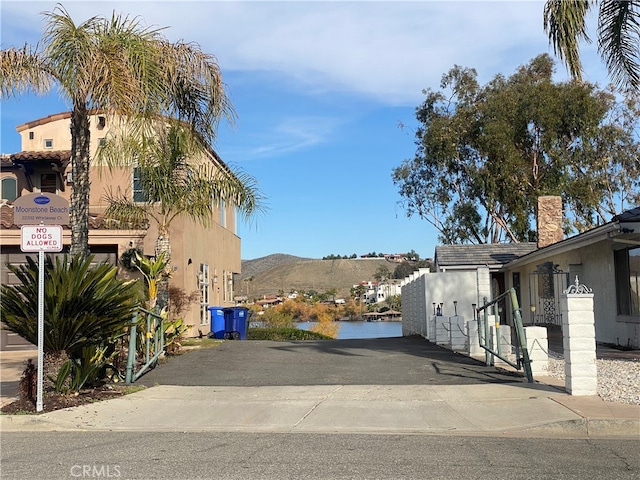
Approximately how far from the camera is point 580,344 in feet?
32.4

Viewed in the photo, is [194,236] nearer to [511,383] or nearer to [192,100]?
[192,100]

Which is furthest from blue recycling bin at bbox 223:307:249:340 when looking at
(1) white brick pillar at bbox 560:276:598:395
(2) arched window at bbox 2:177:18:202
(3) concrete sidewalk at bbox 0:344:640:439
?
(1) white brick pillar at bbox 560:276:598:395

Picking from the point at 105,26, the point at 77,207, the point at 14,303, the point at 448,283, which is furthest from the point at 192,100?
the point at 448,283

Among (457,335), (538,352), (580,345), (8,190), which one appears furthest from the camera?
(8,190)

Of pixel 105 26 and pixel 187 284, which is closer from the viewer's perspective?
pixel 105 26

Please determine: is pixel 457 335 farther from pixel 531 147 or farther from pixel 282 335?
pixel 531 147

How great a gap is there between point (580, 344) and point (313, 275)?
283ft

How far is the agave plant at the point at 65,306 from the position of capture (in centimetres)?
991

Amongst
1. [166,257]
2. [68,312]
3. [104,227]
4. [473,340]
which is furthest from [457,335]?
[68,312]

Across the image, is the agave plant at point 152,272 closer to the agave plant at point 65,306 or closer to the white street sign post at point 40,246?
the agave plant at point 65,306

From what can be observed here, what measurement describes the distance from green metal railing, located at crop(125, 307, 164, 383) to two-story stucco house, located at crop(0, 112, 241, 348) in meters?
4.03

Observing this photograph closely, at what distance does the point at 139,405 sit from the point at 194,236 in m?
12.7

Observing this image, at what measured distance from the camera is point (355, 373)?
41.0 ft

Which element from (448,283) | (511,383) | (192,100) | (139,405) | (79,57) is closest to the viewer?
(139,405)
